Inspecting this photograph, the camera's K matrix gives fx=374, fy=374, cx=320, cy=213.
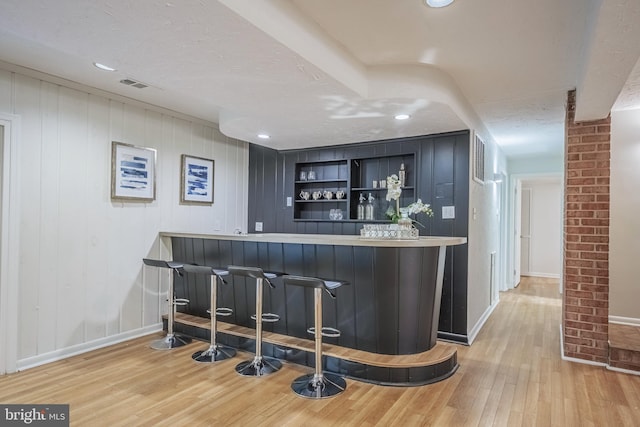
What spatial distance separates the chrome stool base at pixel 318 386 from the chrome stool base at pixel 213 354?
0.86m

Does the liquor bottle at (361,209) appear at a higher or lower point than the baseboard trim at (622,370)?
higher

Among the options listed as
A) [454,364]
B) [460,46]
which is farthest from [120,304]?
[460,46]

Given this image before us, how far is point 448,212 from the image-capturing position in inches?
157

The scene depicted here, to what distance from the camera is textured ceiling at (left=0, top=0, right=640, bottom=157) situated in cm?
176

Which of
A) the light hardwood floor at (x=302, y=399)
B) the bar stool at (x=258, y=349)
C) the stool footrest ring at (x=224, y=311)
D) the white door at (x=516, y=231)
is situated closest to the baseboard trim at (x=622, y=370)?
the light hardwood floor at (x=302, y=399)

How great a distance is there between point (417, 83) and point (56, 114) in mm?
3139

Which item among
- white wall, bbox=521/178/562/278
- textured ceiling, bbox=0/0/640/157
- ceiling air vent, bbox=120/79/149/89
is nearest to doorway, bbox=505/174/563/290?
white wall, bbox=521/178/562/278

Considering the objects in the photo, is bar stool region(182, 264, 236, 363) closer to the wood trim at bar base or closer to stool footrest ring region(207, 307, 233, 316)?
the wood trim at bar base

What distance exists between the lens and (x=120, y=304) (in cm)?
383

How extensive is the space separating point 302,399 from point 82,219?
2.61 m

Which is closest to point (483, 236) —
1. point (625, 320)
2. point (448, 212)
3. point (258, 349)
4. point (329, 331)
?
point (448, 212)

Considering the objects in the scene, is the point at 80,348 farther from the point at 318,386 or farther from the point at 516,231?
the point at 516,231

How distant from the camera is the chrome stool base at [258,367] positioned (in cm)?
305

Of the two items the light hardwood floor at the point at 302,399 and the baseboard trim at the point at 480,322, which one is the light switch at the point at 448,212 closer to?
the baseboard trim at the point at 480,322
